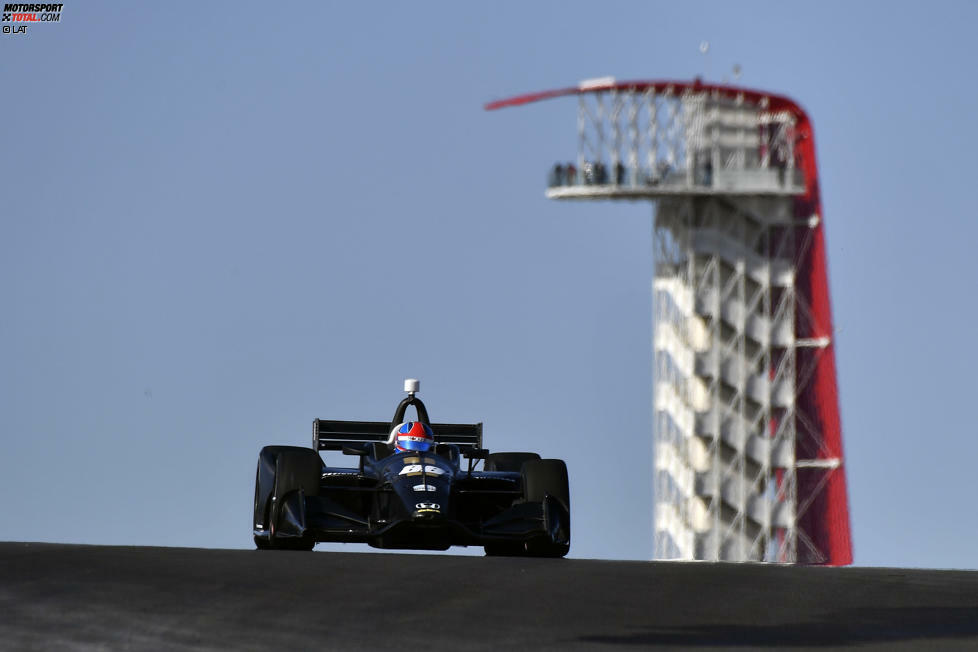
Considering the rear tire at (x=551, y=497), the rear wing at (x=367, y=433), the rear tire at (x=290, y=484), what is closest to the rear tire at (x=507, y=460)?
the rear wing at (x=367, y=433)

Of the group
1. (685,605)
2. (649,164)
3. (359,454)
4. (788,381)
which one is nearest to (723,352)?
(788,381)

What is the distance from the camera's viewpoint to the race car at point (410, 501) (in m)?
22.6

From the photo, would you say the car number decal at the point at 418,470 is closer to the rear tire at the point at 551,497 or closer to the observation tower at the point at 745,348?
the rear tire at the point at 551,497

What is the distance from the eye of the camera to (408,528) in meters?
22.2

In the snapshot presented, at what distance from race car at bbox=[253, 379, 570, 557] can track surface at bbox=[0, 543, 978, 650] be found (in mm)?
4421

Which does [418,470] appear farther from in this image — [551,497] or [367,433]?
[367,433]

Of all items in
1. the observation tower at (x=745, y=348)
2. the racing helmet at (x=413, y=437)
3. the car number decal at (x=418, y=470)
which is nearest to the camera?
the car number decal at (x=418, y=470)

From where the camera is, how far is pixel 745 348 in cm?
8931

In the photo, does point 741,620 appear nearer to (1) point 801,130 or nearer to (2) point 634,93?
(2) point 634,93

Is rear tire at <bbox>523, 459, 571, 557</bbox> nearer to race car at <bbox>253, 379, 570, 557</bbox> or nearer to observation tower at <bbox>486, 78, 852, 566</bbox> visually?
race car at <bbox>253, 379, 570, 557</bbox>

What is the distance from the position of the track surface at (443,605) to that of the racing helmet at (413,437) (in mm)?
6941

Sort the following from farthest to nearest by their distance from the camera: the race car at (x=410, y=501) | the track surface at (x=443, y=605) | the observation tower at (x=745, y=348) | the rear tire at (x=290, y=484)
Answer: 1. the observation tower at (x=745, y=348)
2. the rear tire at (x=290, y=484)
3. the race car at (x=410, y=501)
4. the track surface at (x=443, y=605)

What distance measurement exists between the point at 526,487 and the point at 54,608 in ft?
35.3

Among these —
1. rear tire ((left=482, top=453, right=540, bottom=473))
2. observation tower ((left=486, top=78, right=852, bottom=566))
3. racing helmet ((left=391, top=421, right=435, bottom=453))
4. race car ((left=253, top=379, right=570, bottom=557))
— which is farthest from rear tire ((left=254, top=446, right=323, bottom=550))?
observation tower ((left=486, top=78, right=852, bottom=566))
